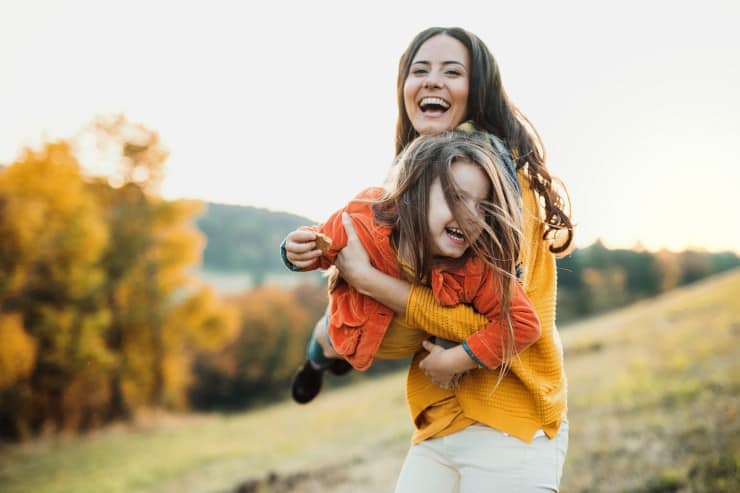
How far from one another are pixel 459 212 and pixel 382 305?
1.49ft

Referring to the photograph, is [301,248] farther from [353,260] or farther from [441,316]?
[441,316]

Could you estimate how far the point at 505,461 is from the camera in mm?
2162

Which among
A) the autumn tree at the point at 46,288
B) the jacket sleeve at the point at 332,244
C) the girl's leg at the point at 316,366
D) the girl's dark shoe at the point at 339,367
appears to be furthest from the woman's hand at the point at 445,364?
the autumn tree at the point at 46,288

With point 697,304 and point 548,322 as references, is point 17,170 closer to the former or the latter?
point 697,304

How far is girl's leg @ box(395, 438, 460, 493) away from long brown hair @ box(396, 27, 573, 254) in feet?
2.89

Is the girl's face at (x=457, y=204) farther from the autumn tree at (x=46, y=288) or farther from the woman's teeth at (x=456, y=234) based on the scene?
the autumn tree at (x=46, y=288)

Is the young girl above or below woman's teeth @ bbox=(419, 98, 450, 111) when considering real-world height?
below

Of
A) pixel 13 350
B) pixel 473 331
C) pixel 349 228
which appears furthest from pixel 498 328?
pixel 13 350

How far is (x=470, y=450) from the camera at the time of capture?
224 cm

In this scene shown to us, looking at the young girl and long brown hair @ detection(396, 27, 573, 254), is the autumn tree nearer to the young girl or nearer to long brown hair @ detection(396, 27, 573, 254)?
long brown hair @ detection(396, 27, 573, 254)

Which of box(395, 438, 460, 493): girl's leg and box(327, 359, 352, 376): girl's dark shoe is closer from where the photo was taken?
box(395, 438, 460, 493): girl's leg

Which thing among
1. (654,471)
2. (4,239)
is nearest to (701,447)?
(654,471)

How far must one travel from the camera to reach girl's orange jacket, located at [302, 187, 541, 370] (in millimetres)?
2039

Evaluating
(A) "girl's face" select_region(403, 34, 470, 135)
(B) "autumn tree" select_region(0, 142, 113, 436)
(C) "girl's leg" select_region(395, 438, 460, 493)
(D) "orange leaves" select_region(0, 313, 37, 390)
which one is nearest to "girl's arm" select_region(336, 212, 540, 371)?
(C) "girl's leg" select_region(395, 438, 460, 493)
